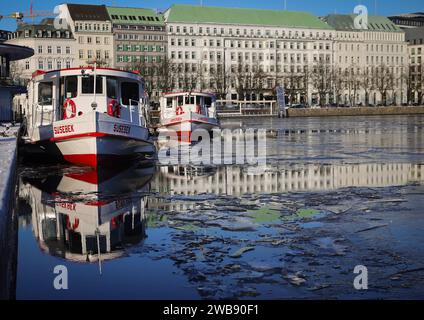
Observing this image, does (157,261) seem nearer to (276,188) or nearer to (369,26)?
(276,188)

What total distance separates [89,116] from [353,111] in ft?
306

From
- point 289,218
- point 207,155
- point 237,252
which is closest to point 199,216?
point 289,218

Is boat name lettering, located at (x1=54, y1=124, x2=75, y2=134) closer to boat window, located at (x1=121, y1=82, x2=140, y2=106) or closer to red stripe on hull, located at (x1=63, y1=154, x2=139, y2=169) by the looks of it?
red stripe on hull, located at (x1=63, y1=154, x2=139, y2=169)

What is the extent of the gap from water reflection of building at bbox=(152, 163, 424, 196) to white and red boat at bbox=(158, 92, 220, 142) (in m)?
18.5

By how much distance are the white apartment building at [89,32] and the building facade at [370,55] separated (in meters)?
46.4

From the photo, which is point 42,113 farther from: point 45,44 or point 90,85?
point 45,44

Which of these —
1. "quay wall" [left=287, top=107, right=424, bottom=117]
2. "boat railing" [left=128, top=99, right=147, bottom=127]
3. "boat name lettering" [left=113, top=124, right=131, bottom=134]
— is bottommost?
"boat name lettering" [left=113, top=124, right=131, bottom=134]

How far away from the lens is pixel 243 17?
453ft

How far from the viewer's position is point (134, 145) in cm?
1970

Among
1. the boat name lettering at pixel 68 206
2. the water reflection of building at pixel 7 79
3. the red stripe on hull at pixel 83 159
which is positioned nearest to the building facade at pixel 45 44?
the water reflection of building at pixel 7 79

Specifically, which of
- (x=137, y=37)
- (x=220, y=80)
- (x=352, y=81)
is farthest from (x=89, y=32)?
(x=352, y=81)

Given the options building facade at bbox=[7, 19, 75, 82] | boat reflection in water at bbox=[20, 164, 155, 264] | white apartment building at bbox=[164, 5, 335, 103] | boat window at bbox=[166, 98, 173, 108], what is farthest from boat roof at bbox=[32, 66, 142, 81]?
white apartment building at bbox=[164, 5, 335, 103]

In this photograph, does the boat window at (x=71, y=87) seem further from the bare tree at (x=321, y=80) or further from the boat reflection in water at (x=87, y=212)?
the bare tree at (x=321, y=80)

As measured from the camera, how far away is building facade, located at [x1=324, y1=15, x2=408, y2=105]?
465 feet
